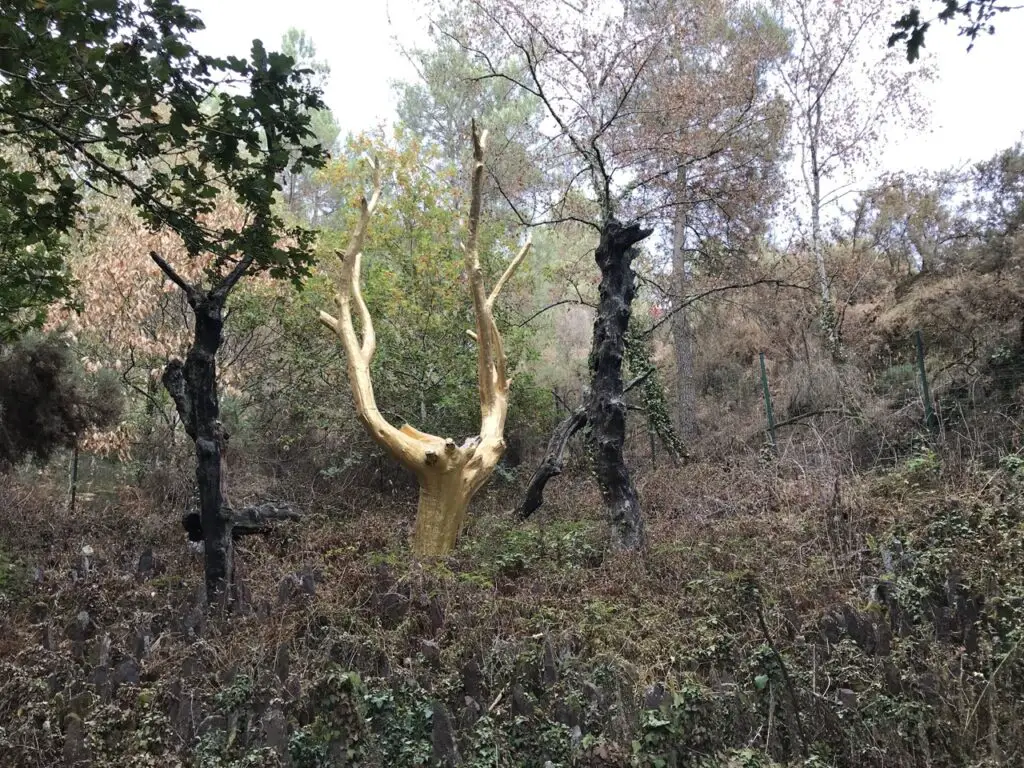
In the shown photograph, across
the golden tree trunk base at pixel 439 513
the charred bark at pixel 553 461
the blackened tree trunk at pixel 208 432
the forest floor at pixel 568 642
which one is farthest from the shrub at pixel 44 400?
the charred bark at pixel 553 461

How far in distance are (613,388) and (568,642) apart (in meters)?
3.53

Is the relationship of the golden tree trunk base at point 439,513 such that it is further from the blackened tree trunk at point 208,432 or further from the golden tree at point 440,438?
the blackened tree trunk at point 208,432

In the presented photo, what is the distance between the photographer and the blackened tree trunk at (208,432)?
5.45 meters

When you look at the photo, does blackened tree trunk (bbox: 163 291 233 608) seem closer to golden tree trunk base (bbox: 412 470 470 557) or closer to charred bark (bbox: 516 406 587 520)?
golden tree trunk base (bbox: 412 470 470 557)

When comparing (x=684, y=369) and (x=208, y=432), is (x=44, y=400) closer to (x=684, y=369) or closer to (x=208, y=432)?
(x=208, y=432)

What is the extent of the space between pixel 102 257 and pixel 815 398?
10656 mm

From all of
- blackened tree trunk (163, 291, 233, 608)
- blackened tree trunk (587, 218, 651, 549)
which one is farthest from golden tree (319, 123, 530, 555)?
blackened tree trunk (163, 291, 233, 608)

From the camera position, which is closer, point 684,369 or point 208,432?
point 208,432

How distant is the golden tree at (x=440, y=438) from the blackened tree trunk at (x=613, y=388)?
1201 mm

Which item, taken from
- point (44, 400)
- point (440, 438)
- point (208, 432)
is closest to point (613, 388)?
point (440, 438)

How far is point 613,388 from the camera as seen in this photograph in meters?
7.18

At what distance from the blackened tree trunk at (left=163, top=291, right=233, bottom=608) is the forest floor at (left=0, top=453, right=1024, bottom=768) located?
37cm

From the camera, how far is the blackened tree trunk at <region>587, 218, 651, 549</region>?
678 cm

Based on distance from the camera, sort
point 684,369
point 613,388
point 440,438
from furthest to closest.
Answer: point 684,369 < point 440,438 < point 613,388
